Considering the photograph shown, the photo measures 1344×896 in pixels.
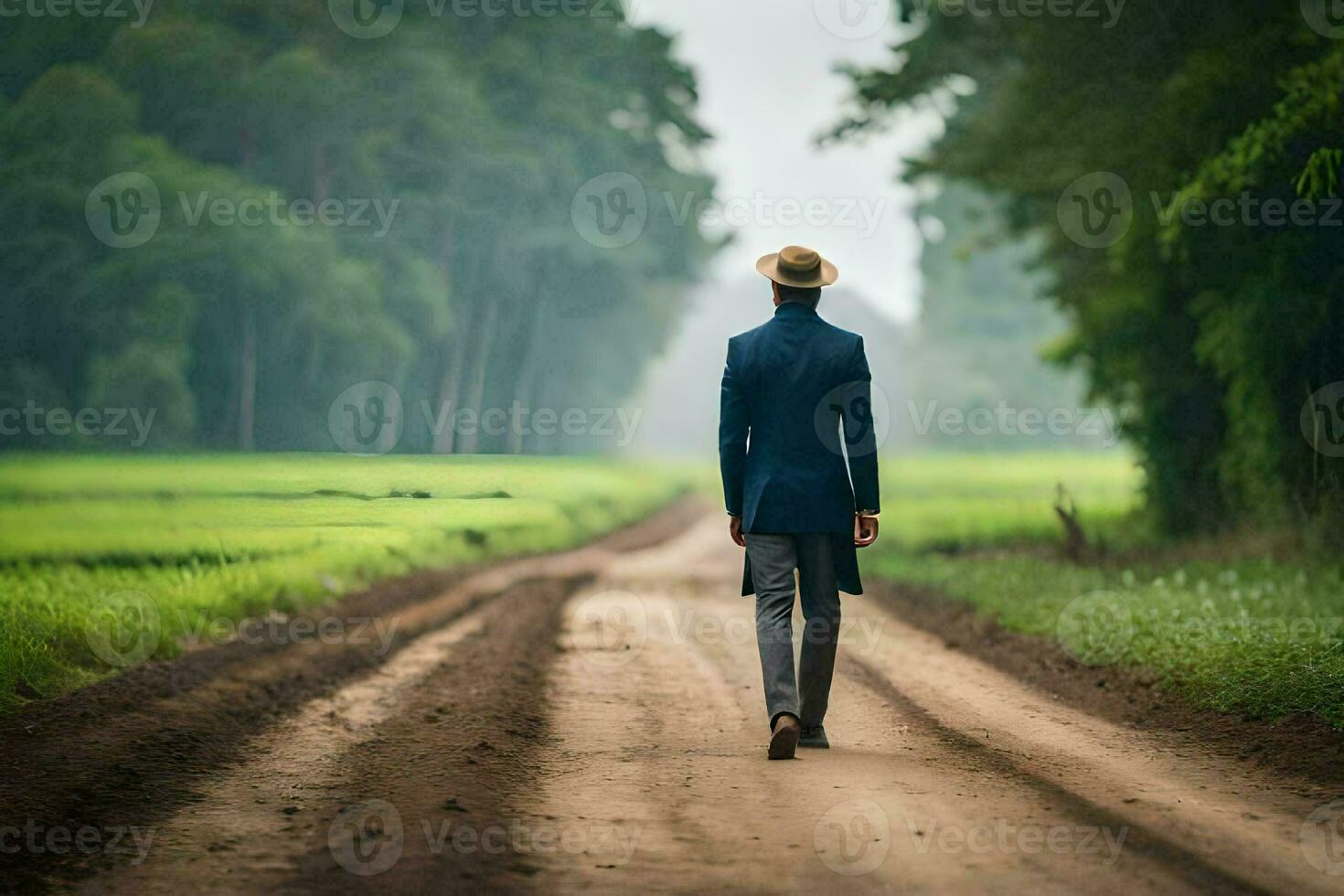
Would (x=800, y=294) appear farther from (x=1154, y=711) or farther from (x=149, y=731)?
(x=149, y=731)

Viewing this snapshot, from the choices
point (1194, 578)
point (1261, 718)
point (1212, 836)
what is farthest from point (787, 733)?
point (1194, 578)

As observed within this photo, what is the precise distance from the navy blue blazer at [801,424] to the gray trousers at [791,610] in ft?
0.38

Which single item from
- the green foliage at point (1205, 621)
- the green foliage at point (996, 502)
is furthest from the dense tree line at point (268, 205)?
the green foliage at point (996, 502)

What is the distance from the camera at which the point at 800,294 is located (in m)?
6.56

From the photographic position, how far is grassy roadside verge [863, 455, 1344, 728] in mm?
7332

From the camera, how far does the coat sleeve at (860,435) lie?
635 centimetres

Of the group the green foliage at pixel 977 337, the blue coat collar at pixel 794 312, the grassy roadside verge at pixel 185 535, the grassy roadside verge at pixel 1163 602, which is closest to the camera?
the blue coat collar at pixel 794 312

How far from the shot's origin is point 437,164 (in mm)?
19250

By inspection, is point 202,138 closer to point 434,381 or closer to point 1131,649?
point 434,381

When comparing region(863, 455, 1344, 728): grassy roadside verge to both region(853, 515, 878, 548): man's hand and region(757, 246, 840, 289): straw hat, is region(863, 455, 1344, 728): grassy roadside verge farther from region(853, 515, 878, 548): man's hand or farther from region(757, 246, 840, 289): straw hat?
region(757, 246, 840, 289): straw hat

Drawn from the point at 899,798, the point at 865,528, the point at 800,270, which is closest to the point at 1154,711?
the point at 865,528

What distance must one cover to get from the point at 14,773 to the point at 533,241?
18921 millimetres

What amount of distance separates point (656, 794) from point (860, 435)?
2294 millimetres

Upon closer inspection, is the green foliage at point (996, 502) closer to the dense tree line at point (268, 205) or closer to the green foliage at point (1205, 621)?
the green foliage at point (1205, 621)
